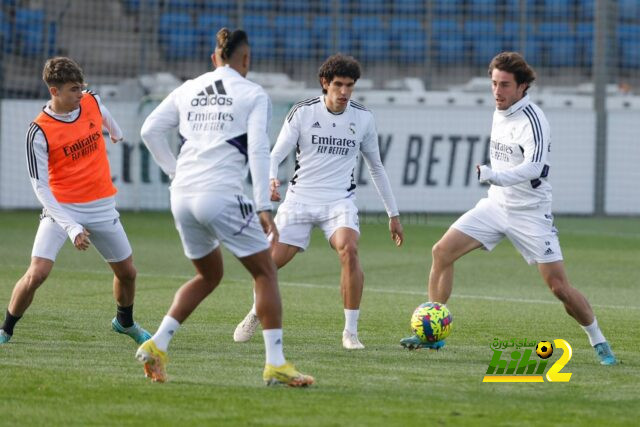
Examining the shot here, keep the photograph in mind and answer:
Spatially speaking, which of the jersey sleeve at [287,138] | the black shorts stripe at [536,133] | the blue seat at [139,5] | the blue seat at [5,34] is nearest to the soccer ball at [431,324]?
the black shorts stripe at [536,133]

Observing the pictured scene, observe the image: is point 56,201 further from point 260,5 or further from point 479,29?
point 479,29

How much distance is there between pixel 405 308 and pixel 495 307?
0.87 m

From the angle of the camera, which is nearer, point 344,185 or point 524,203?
point 524,203

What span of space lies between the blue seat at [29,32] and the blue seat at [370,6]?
647 centimetres

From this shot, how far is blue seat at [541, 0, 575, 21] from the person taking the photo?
82.6ft

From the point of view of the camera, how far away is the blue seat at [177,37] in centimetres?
2519

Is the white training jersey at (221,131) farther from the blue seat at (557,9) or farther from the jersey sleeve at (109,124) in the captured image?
the blue seat at (557,9)

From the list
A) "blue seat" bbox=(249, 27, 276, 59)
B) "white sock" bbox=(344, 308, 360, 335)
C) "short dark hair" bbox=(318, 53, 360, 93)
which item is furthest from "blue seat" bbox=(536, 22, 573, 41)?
"white sock" bbox=(344, 308, 360, 335)

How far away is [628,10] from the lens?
2602 cm

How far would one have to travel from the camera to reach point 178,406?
20.6 feet

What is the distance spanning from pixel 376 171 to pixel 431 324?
1394 mm

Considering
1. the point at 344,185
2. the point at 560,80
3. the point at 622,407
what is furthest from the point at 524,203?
the point at 560,80

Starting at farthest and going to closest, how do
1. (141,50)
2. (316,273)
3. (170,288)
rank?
(141,50)
(316,273)
(170,288)

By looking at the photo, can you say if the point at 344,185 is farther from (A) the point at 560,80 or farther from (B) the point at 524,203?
(A) the point at 560,80
